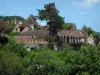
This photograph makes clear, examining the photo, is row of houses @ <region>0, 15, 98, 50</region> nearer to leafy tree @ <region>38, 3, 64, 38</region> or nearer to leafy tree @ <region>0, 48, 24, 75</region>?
leafy tree @ <region>38, 3, 64, 38</region>

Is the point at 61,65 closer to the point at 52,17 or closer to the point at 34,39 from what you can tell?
the point at 52,17

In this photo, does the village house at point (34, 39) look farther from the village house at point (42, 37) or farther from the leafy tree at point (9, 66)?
the leafy tree at point (9, 66)

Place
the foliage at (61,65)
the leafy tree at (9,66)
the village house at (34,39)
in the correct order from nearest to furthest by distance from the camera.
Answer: the foliage at (61,65) → the leafy tree at (9,66) → the village house at (34,39)

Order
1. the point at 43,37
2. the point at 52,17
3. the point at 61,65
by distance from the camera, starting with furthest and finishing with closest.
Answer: the point at 43,37 < the point at 52,17 < the point at 61,65

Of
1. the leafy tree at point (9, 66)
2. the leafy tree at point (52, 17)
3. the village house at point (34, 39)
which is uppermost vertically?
the leafy tree at point (52, 17)

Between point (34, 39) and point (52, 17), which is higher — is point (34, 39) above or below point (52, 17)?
below

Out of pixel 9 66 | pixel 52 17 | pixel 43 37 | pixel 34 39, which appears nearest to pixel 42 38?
pixel 43 37

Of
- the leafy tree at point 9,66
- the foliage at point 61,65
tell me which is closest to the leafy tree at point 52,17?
→ the foliage at point 61,65

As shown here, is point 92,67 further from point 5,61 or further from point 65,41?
point 65,41

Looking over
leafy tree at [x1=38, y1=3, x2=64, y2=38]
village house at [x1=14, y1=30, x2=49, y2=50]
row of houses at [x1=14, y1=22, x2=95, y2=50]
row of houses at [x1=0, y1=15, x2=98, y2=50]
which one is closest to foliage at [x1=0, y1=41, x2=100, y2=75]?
row of houses at [x1=0, y1=15, x2=98, y2=50]

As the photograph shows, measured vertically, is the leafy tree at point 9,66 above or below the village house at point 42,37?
below

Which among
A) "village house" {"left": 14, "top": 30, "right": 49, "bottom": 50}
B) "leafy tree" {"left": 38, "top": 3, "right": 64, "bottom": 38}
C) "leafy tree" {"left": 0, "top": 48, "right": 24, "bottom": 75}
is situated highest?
"leafy tree" {"left": 38, "top": 3, "right": 64, "bottom": 38}

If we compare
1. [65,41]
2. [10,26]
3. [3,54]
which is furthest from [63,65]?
[10,26]

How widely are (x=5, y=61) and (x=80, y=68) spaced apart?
17.8 ft
